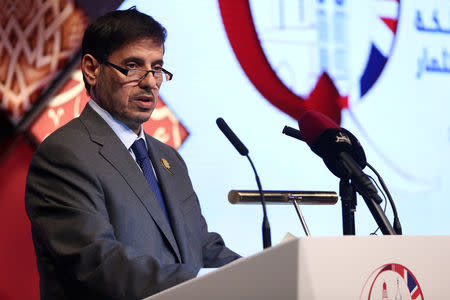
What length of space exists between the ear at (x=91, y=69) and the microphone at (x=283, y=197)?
2.52 feet

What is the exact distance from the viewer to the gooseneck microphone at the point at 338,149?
1815 millimetres

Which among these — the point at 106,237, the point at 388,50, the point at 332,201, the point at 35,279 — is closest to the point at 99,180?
the point at 106,237

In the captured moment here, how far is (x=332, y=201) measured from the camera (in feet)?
6.91

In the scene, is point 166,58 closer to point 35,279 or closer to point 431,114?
point 35,279

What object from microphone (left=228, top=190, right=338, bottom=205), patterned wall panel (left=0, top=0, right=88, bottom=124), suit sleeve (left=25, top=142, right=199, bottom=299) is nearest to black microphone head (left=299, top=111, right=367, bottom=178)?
microphone (left=228, top=190, right=338, bottom=205)

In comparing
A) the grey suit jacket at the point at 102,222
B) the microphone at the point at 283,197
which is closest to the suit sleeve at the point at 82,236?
the grey suit jacket at the point at 102,222

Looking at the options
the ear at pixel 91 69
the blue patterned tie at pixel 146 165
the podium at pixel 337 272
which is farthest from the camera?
the ear at pixel 91 69

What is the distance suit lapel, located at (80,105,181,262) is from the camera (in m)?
2.19

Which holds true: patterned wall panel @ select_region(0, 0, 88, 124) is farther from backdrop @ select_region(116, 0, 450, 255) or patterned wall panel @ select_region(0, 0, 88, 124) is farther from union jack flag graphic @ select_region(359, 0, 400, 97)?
union jack flag graphic @ select_region(359, 0, 400, 97)

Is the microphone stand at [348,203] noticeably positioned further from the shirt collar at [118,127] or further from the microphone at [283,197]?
the shirt collar at [118,127]

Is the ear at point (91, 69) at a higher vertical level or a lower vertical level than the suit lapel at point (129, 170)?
higher

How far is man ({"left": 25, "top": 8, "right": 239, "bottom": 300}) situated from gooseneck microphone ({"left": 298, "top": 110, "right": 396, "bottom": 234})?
0.50 metres

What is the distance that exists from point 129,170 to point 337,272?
1106mm

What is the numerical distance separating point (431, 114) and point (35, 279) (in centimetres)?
225
